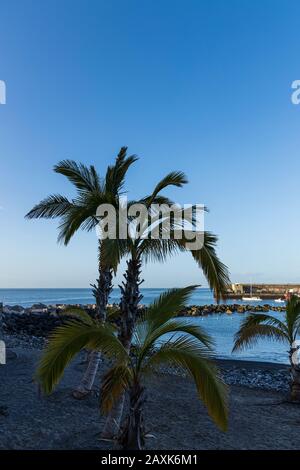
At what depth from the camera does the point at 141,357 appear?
650 cm

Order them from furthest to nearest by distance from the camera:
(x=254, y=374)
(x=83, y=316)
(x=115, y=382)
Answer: (x=254, y=374) < (x=83, y=316) < (x=115, y=382)

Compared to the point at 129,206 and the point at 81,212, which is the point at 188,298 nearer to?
the point at 129,206

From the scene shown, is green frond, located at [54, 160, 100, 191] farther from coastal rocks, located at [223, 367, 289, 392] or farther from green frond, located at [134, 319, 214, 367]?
coastal rocks, located at [223, 367, 289, 392]

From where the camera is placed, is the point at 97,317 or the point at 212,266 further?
the point at 97,317

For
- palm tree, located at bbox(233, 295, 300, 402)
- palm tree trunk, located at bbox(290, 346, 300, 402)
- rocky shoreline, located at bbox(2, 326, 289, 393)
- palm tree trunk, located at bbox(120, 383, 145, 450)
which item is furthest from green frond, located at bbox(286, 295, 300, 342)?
palm tree trunk, located at bbox(120, 383, 145, 450)

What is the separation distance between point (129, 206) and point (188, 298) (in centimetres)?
238

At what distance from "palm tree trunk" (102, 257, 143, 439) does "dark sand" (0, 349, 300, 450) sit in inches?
15.9

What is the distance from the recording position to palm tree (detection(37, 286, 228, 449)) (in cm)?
567

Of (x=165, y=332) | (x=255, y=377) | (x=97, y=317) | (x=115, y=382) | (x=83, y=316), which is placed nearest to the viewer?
(x=115, y=382)

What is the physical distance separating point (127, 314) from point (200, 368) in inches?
77.9

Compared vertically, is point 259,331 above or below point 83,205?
below

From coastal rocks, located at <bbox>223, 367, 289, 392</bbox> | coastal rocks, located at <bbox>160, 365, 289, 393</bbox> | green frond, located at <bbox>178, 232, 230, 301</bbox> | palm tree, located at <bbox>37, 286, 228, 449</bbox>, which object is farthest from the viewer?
coastal rocks, located at <bbox>160, 365, 289, 393</bbox>

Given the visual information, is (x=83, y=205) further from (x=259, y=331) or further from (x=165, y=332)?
(x=259, y=331)

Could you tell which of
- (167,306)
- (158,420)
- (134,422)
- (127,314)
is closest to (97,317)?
(158,420)
